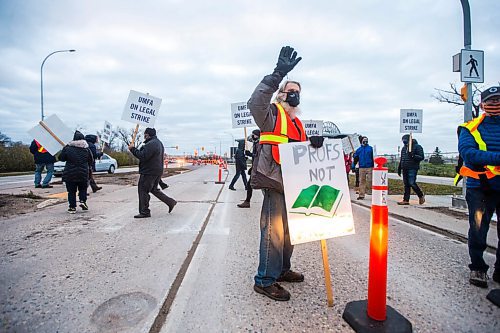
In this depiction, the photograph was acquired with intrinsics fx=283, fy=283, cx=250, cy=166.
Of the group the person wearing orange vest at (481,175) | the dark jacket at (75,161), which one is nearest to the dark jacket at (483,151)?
the person wearing orange vest at (481,175)

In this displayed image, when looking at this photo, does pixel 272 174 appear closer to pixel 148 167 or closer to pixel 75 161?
pixel 148 167

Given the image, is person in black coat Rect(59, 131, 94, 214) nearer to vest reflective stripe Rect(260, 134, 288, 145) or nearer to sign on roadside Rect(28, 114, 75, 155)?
sign on roadside Rect(28, 114, 75, 155)

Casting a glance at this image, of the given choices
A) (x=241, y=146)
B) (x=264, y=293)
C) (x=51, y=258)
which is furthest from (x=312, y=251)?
(x=241, y=146)

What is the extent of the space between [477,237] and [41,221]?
6860 mm

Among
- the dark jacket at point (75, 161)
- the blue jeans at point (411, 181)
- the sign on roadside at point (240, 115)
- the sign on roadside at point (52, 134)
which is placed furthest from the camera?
the sign on roadside at point (240, 115)

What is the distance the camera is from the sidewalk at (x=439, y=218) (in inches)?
187

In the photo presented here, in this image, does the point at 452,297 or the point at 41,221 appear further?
the point at 41,221

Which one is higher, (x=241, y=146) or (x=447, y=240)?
(x=241, y=146)

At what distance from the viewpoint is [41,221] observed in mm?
5453

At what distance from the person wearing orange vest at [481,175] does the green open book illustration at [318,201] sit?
59.0 inches

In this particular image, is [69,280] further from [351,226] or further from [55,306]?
[351,226]

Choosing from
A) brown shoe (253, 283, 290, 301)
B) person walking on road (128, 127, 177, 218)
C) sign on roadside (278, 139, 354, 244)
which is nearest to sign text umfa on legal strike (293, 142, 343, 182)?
sign on roadside (278, 139, 354, 244)

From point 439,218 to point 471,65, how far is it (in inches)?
144

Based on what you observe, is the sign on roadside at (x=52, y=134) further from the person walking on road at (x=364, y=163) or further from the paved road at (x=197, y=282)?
the person walking on road at (x=364, y=163)
